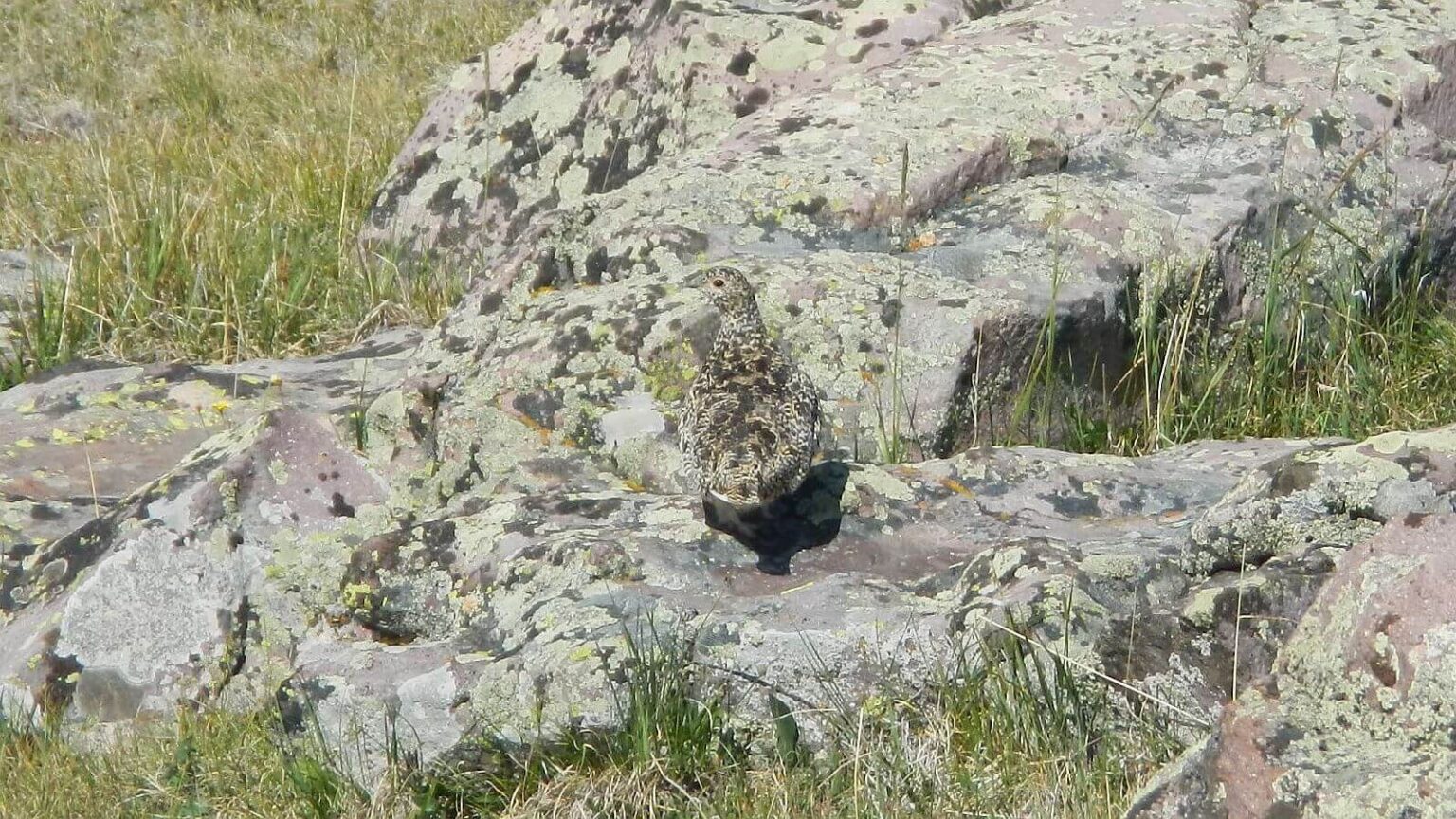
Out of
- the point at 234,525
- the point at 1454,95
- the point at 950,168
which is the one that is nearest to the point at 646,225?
the point at 950,168

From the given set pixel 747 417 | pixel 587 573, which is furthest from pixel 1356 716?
pixel 587 573

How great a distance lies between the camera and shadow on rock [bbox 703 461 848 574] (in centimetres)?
458

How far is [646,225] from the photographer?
6.32 meters

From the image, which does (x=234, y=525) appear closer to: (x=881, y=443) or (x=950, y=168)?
(x=881, y=443)

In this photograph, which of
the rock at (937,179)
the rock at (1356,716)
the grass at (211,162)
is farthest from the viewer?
the grass at (211,162)

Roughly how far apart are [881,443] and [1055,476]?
2.21 ft

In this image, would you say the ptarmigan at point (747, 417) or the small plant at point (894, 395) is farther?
the small plant at point (894, 395)

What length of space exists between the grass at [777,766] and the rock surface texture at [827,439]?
0.09m

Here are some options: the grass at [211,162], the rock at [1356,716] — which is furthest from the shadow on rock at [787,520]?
the grass at [211,162]

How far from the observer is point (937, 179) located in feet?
21.4

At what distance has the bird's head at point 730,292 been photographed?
17.4 ft

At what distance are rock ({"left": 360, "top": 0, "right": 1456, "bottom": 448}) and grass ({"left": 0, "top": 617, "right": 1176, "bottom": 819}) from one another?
1.73 metres

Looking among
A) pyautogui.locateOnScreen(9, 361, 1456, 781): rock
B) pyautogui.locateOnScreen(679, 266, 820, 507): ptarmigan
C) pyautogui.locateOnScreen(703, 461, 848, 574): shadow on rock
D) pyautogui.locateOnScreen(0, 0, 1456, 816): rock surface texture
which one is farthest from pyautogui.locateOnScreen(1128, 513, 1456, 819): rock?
pyautogui.locateOnScreen(703, 461, 848, 574): shadow on rock

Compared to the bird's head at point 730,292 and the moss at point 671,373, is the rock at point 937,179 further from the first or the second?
the bird's head at point 730,292
